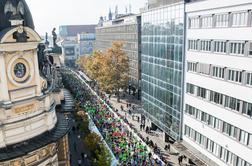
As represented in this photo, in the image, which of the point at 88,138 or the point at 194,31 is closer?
the point at 194,31

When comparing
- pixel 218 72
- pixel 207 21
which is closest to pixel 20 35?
pixel 218 72

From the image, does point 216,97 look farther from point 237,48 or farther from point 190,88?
point 237,48

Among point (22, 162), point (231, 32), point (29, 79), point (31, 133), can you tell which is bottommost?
point (22, 162)

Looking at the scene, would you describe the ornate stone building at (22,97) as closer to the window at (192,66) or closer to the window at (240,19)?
the window at (192,66)

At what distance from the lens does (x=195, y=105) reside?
34375 mm

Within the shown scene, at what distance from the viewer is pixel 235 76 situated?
2719 cm

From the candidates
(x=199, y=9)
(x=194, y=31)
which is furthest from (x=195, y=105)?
(x=199, y=9)

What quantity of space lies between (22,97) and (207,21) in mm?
20684

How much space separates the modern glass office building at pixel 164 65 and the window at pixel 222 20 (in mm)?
7101

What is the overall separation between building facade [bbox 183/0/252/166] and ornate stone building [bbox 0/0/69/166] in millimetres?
16210

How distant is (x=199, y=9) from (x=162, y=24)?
10.1m

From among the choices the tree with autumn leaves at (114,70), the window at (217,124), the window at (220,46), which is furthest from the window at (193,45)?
the tree with autumn leaves at (114,70)

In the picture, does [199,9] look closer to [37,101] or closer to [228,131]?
[228,131]

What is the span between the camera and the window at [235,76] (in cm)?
2661
